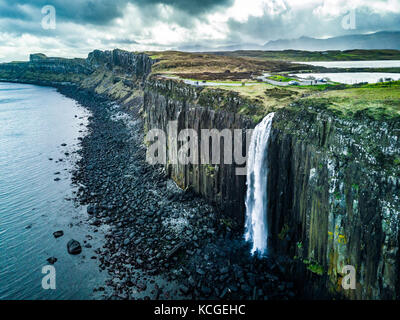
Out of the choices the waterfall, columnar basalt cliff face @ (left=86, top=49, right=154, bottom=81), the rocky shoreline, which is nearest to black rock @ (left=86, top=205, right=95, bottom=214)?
the rocky shoreline

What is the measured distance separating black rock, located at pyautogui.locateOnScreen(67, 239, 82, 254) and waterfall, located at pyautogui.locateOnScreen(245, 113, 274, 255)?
1576 cm

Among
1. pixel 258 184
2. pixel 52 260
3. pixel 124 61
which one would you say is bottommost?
pixel 52 260

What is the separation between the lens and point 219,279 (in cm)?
1842

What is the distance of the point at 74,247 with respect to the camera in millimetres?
22094

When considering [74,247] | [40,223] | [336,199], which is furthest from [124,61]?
[336,199]

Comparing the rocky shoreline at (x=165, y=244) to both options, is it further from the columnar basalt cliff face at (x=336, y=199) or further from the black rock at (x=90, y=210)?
the columnar basalt cliff face at (x=336, y=199)

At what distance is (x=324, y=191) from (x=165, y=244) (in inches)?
564

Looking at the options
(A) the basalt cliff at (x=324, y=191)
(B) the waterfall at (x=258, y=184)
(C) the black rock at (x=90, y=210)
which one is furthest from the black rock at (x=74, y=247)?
(B) the waterfall at (x=258, y=184)

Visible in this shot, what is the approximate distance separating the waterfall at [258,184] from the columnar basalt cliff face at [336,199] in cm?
58

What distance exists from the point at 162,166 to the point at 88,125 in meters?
40.3

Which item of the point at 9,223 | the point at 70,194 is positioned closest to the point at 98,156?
the point at 70,194

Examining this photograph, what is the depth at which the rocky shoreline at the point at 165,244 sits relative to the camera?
1794 centimetres

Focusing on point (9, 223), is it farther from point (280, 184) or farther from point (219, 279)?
point (280, 184)

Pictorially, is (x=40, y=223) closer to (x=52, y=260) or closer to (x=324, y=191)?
(x=52, y=260)
